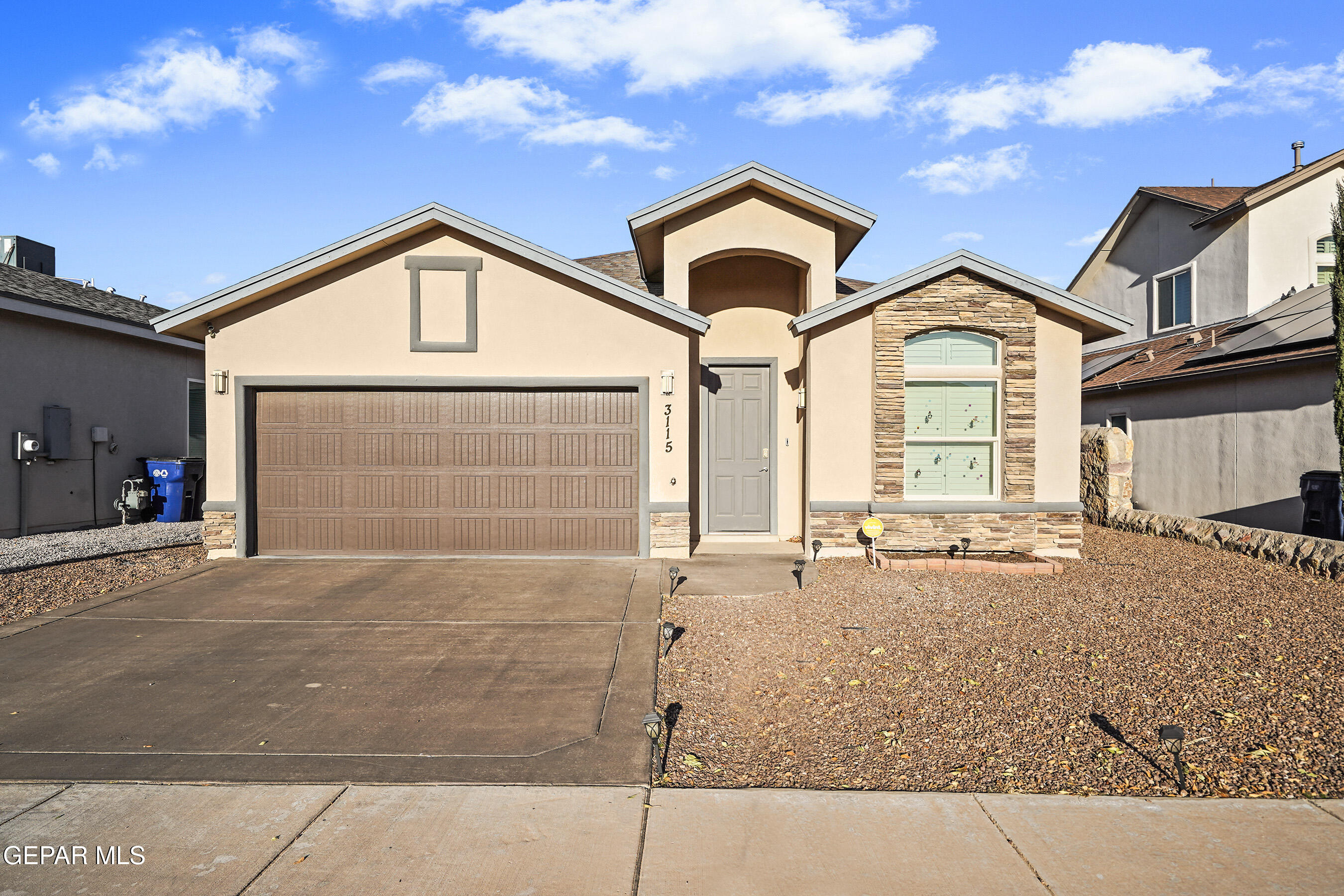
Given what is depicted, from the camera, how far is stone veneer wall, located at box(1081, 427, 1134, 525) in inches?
Result: 520

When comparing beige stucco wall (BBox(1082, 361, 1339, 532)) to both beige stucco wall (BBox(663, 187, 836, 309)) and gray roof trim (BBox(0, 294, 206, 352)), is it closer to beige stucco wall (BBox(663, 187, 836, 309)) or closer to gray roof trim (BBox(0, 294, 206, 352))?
beige stucco wall (BBox(663, 187, 836, 309))

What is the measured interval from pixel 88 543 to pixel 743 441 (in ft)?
30.7

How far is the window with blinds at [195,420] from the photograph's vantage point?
15.2m

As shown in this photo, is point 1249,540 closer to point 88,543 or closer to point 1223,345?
point 1223,345

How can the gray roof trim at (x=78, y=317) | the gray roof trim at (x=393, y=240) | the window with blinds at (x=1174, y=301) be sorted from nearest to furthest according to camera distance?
the gray roof trim at (x=393, y=240), the gray roof trim at (x=78, y=317), the window with blinds at (x=1174, y=301)

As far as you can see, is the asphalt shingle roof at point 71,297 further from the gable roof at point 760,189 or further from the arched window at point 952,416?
→ the arched window at point 952,416

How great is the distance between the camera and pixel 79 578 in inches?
348

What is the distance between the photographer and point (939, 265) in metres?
9.69

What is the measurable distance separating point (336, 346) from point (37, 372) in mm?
5960

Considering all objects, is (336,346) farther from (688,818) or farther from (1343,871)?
(1343,871)

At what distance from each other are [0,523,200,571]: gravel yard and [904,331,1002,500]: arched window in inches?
406

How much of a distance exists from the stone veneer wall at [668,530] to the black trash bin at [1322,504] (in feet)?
26.2

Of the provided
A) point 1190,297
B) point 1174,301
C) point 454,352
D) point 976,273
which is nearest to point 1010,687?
point 976,273

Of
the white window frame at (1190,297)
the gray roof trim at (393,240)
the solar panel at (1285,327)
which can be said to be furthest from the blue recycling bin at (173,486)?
the white window frame at (1190,297)
